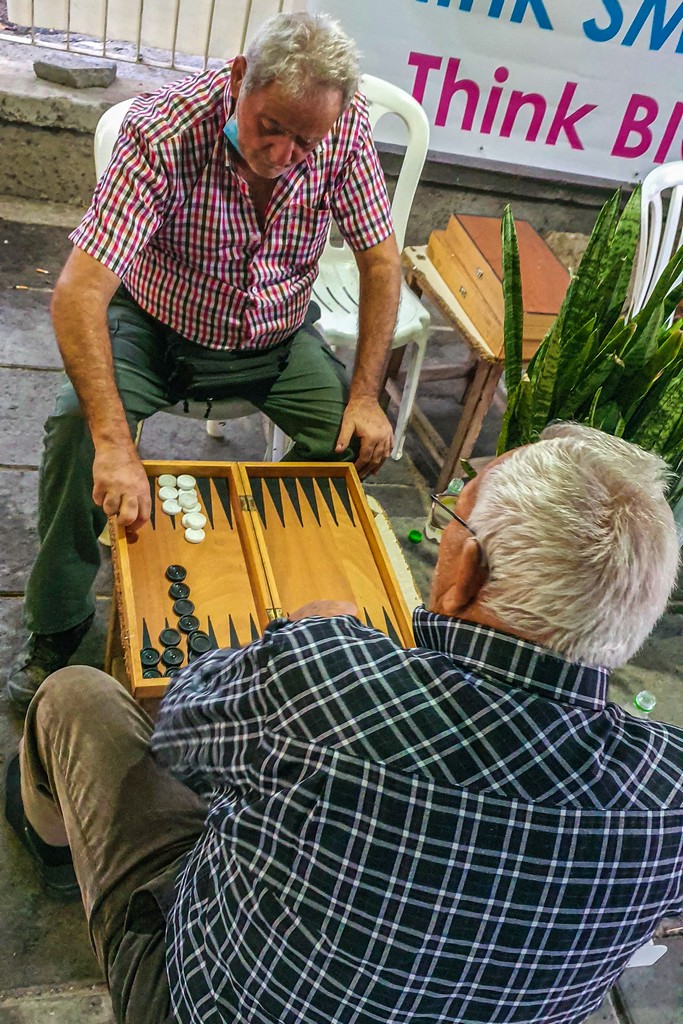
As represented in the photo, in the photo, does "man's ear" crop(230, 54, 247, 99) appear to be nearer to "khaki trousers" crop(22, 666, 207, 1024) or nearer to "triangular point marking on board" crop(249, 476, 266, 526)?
"triangular point marking on board" crop(249, 476, 266, 526)

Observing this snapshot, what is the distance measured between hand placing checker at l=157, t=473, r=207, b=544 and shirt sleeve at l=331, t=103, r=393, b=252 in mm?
798

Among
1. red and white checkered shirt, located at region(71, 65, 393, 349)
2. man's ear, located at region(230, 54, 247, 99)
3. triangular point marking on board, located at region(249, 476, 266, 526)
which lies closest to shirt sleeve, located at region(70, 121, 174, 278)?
red and white checkered shirt, located at region(71, 65, 393, 349)

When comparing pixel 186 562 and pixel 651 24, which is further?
pixel 651 24

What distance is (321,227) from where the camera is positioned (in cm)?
202

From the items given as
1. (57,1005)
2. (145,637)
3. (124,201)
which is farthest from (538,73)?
(57,1005)

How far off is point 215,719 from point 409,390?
1837mm

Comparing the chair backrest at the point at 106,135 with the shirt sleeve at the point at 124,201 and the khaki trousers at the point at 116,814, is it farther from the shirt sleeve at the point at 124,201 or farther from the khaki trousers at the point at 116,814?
the khaki trousers at the point at 116,814

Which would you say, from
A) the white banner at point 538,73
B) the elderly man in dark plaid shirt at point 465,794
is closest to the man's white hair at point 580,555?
the elderly man in dark plaid shirt at point 465,794

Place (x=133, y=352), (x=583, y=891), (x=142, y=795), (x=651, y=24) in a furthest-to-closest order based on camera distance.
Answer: (x=651, y=24), (x=133, y=352), (x=142, y=795), (x=583, y=891)

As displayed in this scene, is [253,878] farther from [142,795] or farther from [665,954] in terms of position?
[665,954]

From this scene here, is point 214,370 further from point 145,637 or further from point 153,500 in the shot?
point 145,637

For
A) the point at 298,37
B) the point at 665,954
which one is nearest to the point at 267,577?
the point at 298,37

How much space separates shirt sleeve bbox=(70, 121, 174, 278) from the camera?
1748 millimetres

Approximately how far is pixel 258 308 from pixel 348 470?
1.52 feet
